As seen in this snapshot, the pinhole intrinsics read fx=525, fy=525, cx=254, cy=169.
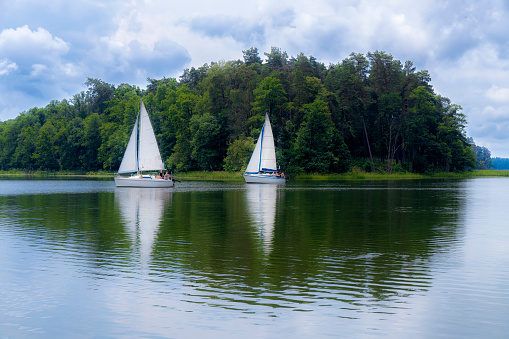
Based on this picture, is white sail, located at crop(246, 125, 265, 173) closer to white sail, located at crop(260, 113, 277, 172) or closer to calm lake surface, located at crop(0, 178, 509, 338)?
white sail, located at crop(260, 113, 277, 172)

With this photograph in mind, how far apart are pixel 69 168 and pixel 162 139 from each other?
3706cm

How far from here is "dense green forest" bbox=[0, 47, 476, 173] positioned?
105438mm

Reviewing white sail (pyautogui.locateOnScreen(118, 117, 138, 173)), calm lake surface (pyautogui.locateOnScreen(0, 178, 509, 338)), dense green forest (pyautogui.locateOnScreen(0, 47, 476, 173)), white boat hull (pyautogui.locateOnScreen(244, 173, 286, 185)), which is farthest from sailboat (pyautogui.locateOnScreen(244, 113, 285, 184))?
calm lake surface (pyautogui.locateOnScreen(0, 178, 509, 338))

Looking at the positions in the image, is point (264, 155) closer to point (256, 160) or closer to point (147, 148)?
point (256, 160)

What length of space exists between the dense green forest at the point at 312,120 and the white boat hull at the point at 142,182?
37.0 m

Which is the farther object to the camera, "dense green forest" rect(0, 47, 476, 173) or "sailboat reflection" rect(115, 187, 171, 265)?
"dense green forest" rect(0, 47, 476, 173)

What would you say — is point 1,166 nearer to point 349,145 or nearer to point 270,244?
point 349,145

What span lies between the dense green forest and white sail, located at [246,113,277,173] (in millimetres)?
17006

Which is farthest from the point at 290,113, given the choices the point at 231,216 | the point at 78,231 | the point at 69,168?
the point at 78,231

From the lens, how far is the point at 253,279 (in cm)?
1368

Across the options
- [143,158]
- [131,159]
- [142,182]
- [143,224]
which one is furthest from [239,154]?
[143,224]

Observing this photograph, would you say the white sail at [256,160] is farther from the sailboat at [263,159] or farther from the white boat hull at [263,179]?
the white boat hull at [263,179]

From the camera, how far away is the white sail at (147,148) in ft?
215

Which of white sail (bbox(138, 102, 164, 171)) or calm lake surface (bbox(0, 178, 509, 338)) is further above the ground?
white sail (bbox(138, 102, 164, 171))
